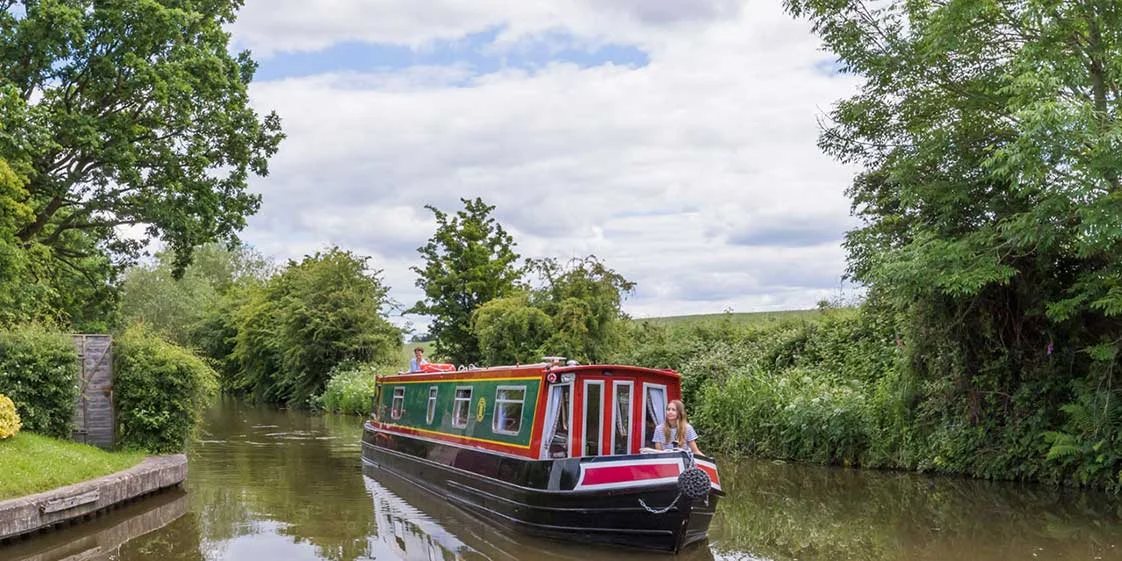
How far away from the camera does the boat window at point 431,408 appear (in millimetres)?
14203

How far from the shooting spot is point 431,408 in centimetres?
1431

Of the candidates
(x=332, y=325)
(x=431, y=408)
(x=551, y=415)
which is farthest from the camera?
(x=332, y=325)

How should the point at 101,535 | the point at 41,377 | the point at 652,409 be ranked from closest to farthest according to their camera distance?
1. the point at 101,535
2. the point at 652,409
3. the point at 41,377

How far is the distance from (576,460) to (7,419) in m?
7.11

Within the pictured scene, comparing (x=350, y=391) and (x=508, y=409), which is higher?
(x=508, y=409)

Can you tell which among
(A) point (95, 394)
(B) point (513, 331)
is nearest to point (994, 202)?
(A) point (95, 394)

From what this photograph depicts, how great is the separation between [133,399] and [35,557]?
473 cm

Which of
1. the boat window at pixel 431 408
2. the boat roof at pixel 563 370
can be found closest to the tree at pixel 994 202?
the boat roof at pixel 563 370

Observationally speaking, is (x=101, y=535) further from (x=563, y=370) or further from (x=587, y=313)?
(x=587, y=313)

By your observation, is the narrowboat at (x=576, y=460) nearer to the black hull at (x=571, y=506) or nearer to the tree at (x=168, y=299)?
the black hull at (x=571, y=506)

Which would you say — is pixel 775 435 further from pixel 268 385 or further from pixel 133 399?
pixel 268 385

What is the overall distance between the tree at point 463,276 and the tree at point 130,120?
41.2 feet

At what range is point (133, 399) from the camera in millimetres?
13586

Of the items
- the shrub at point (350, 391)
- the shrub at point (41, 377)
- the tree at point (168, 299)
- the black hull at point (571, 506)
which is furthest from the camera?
the tree at point (168, 299)
